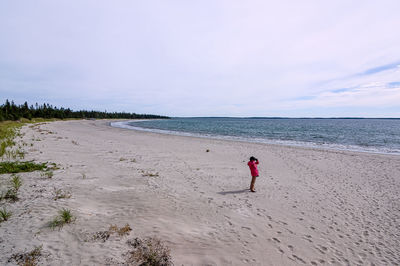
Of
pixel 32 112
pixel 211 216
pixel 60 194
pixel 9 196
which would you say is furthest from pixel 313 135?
pixel 32 112

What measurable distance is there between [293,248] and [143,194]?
5.45 meters

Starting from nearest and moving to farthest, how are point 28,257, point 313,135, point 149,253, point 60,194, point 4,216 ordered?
point 28,257
point 149,253
point 4,216
point 60,194
point 313,135

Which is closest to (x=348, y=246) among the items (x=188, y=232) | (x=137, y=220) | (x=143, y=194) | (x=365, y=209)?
(x=365, y=209)

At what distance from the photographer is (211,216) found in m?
6.07

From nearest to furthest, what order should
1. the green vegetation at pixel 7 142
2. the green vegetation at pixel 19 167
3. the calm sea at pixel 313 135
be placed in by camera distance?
the green vegetation at pixel 19 167, the green vegetation at pixel 7 142, the calm sea at pixel 313 135

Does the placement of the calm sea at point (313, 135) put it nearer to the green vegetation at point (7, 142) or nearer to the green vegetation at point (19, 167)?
the green vegetation at point (7, 142)

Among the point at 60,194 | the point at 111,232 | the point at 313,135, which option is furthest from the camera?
the point at 313,135

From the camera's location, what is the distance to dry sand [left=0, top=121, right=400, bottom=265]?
13.9ft

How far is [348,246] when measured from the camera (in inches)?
197

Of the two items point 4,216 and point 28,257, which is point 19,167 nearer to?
point 4,216

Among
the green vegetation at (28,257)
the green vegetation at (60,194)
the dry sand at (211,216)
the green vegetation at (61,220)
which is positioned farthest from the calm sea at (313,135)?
the green vegetation at (28,257)

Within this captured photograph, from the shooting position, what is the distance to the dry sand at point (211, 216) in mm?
4242

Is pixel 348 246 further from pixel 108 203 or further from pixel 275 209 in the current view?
pixel 108 203

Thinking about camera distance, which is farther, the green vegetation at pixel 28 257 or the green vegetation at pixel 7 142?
the green vegetation at pixel 7 142
